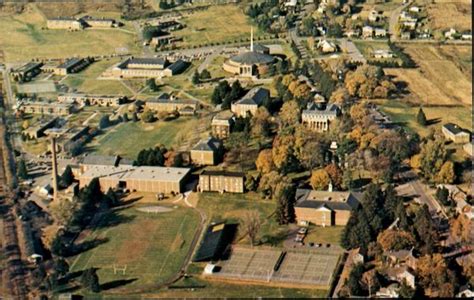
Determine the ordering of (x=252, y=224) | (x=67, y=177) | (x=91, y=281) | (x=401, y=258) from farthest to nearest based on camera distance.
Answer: (x=67, y=177) → (x=252, y=224) → (x=401, y=258) → (x=91, y=281)

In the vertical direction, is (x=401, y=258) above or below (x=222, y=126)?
below

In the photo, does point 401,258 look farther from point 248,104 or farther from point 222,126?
point 248,104

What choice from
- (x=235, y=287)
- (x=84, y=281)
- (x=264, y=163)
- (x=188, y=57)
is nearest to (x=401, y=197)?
(x=264, y=163)

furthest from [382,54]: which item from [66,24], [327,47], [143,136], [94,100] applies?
[66,24]

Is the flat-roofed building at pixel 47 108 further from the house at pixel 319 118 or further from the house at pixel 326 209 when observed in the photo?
the house at pixel 326 209

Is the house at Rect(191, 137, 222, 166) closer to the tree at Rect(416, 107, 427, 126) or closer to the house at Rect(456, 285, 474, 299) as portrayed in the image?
the tree at Rect(416, 107, 427, 126)

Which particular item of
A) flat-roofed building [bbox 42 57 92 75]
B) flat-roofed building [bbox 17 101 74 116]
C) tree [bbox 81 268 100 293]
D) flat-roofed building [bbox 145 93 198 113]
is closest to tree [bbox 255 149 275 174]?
flat-roofed building [bbox 145 93 198 113]
